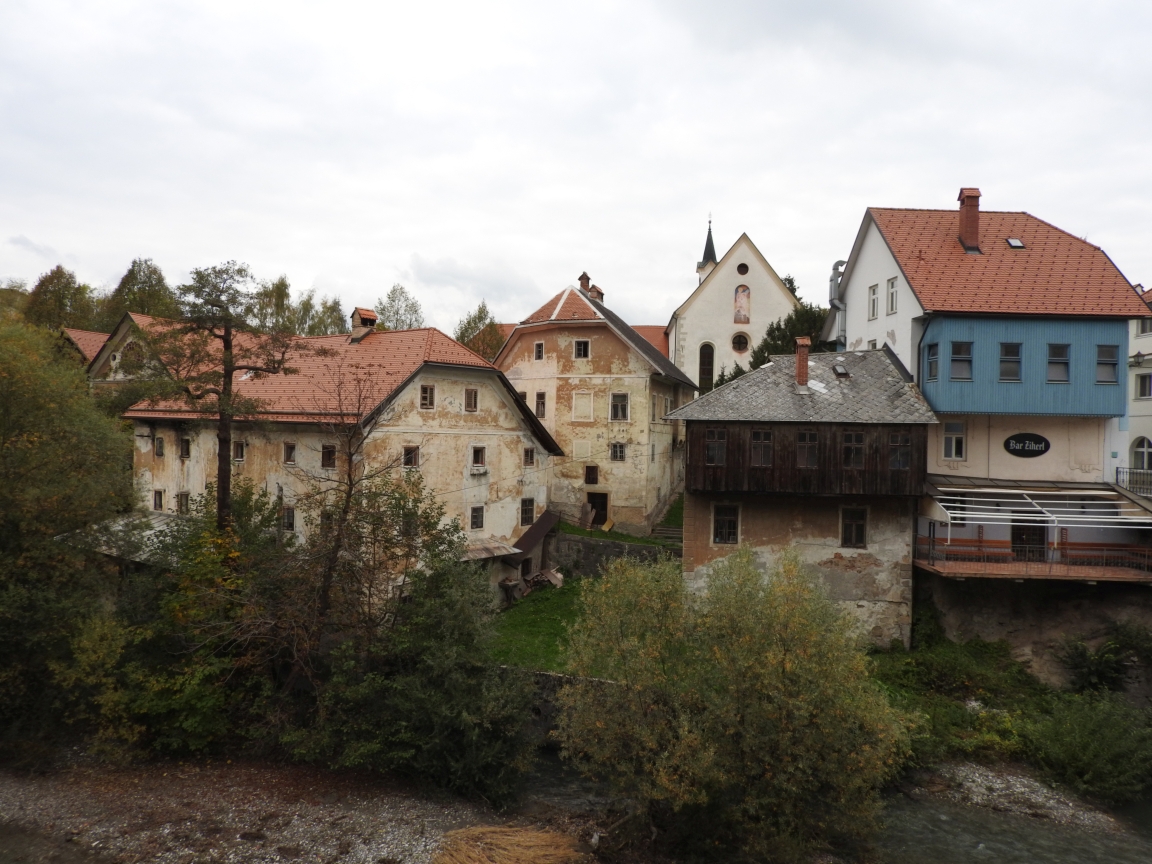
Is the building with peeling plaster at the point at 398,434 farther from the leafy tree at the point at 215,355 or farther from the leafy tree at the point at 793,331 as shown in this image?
the leafy tree at the point at 793,331

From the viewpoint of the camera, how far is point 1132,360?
31.4 metres

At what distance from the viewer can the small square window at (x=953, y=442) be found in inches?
949

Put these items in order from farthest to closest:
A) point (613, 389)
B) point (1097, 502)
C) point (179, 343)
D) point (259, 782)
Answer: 1. point (613, 389)
2. point (1097, 502)
3. point (179, 343)
4. point (259, 782)

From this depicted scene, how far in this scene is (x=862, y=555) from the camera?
2297 centimetres

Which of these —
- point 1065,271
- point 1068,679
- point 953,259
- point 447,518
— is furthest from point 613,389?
point 1068,679

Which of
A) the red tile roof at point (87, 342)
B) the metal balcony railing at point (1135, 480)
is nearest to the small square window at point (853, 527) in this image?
the metal balcony railing at point (1135, 480)

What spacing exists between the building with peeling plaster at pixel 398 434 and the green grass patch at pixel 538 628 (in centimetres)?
167

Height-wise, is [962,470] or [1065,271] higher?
[1065,271]

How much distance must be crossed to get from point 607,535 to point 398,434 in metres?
10.7

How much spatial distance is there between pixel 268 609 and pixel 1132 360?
113ft

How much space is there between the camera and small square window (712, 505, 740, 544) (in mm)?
23547

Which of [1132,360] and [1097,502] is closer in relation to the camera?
[1097,502]

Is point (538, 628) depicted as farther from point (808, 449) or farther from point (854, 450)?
point (854, 450)

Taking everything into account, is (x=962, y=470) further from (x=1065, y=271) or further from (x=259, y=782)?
(x=259, y=782)
